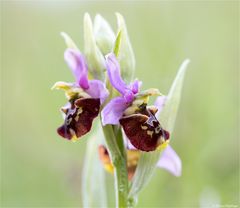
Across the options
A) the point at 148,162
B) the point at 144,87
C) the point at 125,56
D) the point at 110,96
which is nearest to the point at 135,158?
the point at 148,162

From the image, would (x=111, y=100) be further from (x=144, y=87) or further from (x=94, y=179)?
(x=144, y=87)

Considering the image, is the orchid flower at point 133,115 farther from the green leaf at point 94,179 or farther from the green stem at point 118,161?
the green leaf at point 94,179

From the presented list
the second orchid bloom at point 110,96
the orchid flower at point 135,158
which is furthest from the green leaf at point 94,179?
the second orchid bloom at point 110,96

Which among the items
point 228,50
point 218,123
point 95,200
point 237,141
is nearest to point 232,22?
point 228,50

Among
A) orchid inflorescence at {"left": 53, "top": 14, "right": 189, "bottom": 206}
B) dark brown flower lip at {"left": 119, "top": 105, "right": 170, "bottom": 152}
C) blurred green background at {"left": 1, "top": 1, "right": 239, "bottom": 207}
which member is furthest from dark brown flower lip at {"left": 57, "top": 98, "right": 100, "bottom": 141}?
blurred green background at {"left": 1, "top": 1, "right": 239, "bottom": 207}

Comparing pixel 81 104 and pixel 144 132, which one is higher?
pixel 81 104

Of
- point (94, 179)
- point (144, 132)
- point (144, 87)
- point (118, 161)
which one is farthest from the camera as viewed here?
point (144, 87)

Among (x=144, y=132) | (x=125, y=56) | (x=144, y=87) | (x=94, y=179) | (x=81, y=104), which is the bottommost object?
(x=94, y=179)
